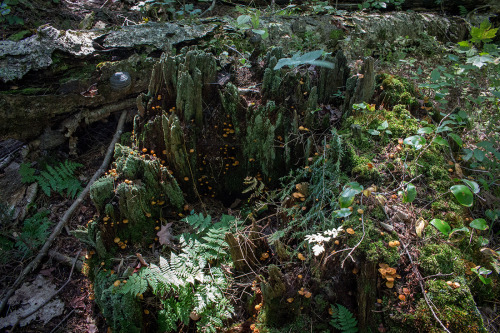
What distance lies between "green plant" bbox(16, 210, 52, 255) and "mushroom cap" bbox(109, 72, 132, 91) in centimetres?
254

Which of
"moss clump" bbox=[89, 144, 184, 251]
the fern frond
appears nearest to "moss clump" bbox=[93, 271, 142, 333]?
"moss clump" bbox=[89, 144, 184, 251]

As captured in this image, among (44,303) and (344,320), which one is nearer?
(344,320)

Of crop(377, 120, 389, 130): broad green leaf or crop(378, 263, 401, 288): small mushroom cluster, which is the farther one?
crop(377, 120, 389, 130): broad green leaf

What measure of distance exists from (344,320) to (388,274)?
1.90 ft

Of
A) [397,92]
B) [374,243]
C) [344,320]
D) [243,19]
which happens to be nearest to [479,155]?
[397,92]

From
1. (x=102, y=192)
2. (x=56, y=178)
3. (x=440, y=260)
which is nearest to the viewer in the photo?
(x=440, y=260)

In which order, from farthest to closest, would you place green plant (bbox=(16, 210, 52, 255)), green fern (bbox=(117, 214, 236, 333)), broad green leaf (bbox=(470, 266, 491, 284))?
1. green plant (bbox=(16, 210, 52, 255))
2. green fern (bbox=(117, 214, 236, 333))
3. broad green leaf (bbox=(470, 266, 491, 284))

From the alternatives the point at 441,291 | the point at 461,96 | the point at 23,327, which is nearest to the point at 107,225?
the point at 23,327

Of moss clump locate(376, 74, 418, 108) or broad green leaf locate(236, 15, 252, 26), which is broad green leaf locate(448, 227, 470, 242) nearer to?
moss clump locate(376, 74, 418, 108)

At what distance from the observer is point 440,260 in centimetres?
274

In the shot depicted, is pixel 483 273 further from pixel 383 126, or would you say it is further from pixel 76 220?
pixel 76 220

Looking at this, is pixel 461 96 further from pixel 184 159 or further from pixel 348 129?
pixel 184 159

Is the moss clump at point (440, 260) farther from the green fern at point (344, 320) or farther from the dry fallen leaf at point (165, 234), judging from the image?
the dry fallen leaf at point (165, 234)

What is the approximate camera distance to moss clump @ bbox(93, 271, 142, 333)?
130 inches
